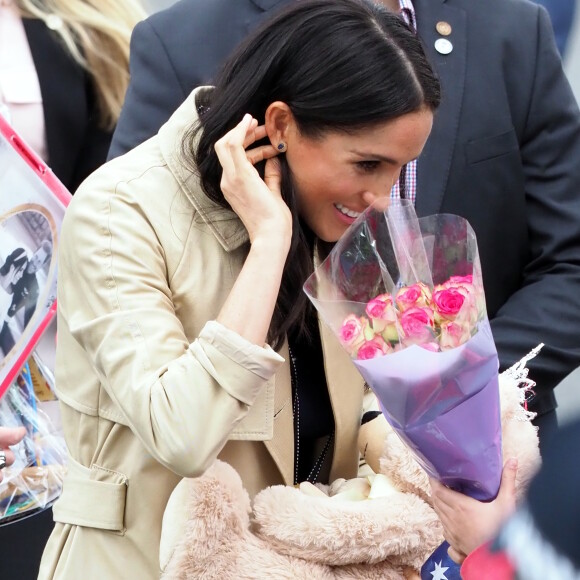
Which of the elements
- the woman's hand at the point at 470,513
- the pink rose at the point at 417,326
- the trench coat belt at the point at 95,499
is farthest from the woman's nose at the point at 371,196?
the trench coat belt at the point at 95,499

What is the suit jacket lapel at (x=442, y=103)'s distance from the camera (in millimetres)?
3047

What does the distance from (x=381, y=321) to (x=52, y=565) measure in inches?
31.9

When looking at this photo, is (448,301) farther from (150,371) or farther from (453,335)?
(150,371)

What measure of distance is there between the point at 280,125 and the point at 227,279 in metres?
0.32

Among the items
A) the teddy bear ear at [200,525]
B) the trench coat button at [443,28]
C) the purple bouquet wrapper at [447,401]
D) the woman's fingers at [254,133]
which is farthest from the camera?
the trench coat button at [443,28]

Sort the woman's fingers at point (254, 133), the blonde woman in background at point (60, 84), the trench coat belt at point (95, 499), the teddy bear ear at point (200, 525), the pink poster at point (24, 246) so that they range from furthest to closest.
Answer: the blonde woman in background at point (60, 84), the pink poster at point (24, 246), the woman's fingers at point (254, 133), the trench coat belt at point (95, 499), the teddy bear ear at point (200, 525)

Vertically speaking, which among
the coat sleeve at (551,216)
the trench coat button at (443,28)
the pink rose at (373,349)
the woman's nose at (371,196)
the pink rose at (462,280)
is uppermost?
the pink rose at (373,349)

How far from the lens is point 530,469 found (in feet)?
7.18

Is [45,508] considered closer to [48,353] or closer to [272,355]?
[48,353]

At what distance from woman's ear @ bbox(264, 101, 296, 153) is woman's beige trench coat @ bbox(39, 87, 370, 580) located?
0.15 m

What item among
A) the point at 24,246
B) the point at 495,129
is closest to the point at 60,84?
the point at 24,246

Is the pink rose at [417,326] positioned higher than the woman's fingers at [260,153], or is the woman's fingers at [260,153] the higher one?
the woman's fingers at [260,153]

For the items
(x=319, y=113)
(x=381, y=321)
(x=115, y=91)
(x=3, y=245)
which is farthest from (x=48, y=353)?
(x=381, y=321)

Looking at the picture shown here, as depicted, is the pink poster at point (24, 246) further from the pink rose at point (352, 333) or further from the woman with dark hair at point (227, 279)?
the pink rose at point (352, 333)
